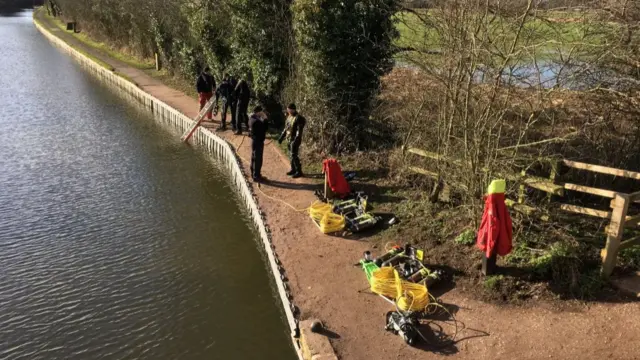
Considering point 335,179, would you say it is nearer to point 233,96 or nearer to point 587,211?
point 587,211

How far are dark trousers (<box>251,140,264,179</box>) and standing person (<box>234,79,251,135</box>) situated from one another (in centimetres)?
367

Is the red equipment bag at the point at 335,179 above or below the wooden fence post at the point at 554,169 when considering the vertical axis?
below

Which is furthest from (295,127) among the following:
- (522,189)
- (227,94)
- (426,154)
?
(522,189)

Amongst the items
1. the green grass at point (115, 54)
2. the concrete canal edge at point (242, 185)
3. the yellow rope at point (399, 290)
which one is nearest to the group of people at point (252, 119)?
the concrete canal edge at point (242, 185)

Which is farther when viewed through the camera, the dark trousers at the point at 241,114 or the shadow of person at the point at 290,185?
the dark trousers at the point at 241,114

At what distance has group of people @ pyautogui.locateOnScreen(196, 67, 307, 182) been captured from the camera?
1191cm

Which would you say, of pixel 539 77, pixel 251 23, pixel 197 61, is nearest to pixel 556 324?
pixel 539 77

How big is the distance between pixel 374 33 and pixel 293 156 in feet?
11.3

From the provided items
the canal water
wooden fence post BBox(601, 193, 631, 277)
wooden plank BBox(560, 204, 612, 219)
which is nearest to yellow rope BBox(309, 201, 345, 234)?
the canal water

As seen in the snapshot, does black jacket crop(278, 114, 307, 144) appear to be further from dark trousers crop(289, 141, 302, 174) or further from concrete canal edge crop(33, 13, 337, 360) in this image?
concrete canal edge crop(33, 13, 337, 360)

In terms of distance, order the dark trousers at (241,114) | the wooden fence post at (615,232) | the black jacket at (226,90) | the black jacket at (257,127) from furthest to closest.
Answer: the black jacket at (226,90) < the dark trousers at (241,114) < the black jacket at (257,127) < the wooden fence post at (615,232)

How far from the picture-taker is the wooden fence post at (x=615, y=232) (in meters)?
6.92

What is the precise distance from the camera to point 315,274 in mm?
8328

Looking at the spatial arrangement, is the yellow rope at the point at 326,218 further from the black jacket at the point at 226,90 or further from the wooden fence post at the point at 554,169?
the black jacket at the point at 226,90
